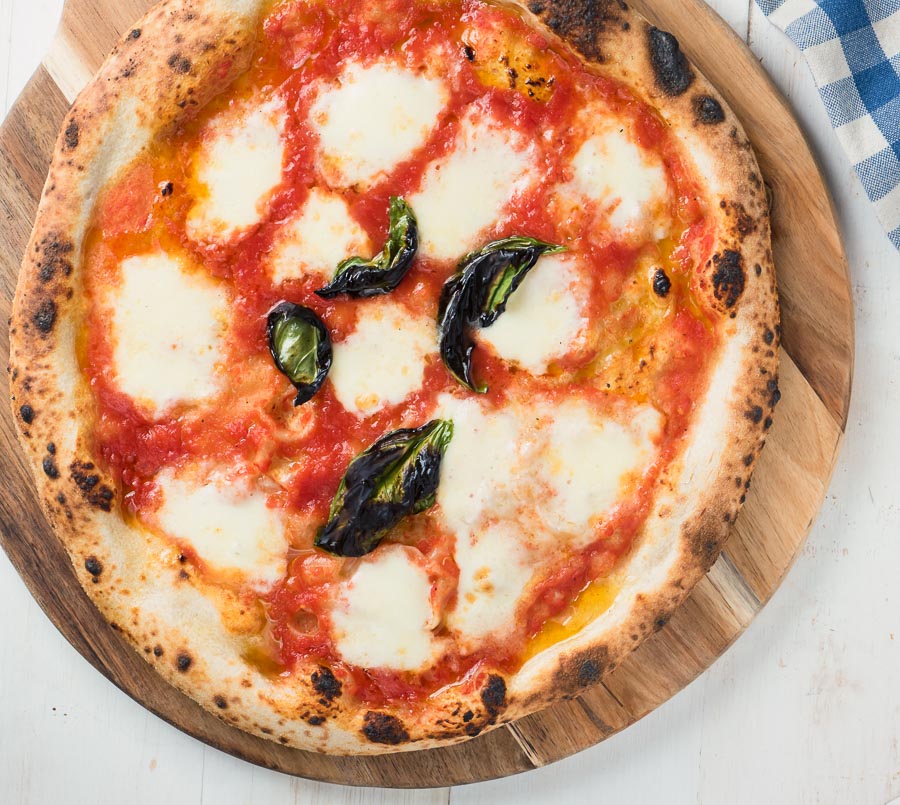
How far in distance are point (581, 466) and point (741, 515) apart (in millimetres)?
573

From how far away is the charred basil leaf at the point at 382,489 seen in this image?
8.44ft

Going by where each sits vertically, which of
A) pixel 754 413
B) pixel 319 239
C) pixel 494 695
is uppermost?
pixel 319 239

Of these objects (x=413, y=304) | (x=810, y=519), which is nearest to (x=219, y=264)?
(x=413, y=304)

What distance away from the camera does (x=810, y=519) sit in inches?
109

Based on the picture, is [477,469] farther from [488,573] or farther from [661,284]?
[661,284]

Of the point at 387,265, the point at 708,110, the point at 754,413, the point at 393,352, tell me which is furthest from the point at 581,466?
the point at 708,110

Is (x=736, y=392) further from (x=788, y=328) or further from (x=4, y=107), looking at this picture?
(x=4, y=107)

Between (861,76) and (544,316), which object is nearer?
(544,316)

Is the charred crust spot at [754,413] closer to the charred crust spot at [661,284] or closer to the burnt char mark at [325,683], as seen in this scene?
the charred crust spot at [661,284]

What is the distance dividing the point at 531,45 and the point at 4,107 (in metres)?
1.80

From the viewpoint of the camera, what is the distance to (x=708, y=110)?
103 inches

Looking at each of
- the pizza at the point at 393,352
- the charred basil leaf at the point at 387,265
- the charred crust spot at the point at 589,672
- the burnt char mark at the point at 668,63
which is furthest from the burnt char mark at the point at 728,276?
the charred crust spot at the point at 589,672

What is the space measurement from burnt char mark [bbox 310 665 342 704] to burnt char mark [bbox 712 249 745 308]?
1.54 metres

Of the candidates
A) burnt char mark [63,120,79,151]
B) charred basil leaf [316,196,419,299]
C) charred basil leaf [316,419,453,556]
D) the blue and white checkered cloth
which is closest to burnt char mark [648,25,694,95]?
the blue and white checkered cloth
